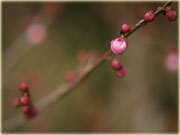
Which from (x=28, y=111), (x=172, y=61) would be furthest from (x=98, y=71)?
(x=28, y=111)

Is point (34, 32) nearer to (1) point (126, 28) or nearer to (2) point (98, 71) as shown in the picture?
(2) point (98, 71)

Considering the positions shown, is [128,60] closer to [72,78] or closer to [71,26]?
[72,78]

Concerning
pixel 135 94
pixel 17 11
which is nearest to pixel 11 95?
pixel 17 11

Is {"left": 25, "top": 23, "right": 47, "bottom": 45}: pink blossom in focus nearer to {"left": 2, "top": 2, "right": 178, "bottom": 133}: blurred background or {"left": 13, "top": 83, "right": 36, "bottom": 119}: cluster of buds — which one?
{"left": 2, "top": 2, "right": 178, "bottom": 133}: blurred background

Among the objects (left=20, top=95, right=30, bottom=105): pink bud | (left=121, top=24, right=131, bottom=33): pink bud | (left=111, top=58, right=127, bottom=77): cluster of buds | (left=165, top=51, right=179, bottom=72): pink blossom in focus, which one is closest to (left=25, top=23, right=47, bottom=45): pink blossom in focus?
(left=165, top=51, right=179, bottom=72): pink blossom in focus

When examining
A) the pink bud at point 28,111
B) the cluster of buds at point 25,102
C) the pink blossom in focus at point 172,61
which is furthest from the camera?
the pink blossom in focus at point 172,61

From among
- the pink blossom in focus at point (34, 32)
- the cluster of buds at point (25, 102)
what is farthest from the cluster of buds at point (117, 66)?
the pink blossom in focus at point (34, 32)

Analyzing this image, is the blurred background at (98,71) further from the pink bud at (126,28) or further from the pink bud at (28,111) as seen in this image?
the pink bud at (126,28)
